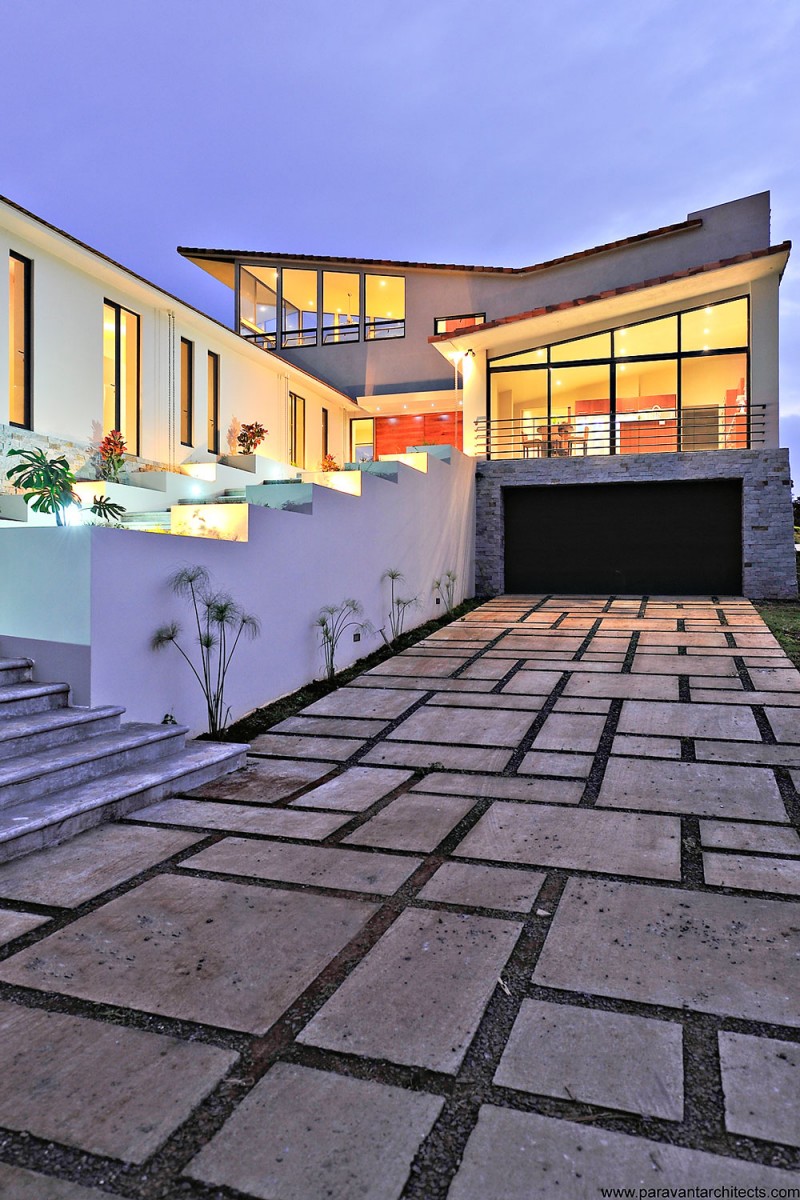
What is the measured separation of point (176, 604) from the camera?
418 centimetres

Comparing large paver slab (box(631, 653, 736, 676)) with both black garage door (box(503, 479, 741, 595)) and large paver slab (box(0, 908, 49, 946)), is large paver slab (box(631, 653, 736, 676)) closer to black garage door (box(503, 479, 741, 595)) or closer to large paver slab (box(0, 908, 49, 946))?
large paver slab (box(0, 908, 49, 946))

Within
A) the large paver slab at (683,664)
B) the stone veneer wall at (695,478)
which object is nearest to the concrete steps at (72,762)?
the large paver slab at (683,664)

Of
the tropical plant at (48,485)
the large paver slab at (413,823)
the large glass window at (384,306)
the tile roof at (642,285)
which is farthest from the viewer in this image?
the large glass window at (384,306)

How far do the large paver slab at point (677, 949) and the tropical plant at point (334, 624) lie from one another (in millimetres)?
3789

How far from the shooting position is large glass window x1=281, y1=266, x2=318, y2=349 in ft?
49.1

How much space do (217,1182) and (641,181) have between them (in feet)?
280

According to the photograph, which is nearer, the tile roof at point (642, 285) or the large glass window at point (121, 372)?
the large glass window at point (121, 372)

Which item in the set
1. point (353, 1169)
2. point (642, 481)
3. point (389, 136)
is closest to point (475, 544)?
point (642, 481)

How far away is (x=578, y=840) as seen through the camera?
273 centimetres

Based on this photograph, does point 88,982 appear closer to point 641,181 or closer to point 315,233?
point 641,181

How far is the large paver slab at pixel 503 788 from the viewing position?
3.23 m

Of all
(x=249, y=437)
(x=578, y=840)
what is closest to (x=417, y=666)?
(x=578, y=840)

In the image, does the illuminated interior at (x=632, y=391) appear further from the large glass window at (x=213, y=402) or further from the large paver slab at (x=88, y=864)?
the large paver slab at (x=88, y=864)

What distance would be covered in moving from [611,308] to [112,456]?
25.5 ft
